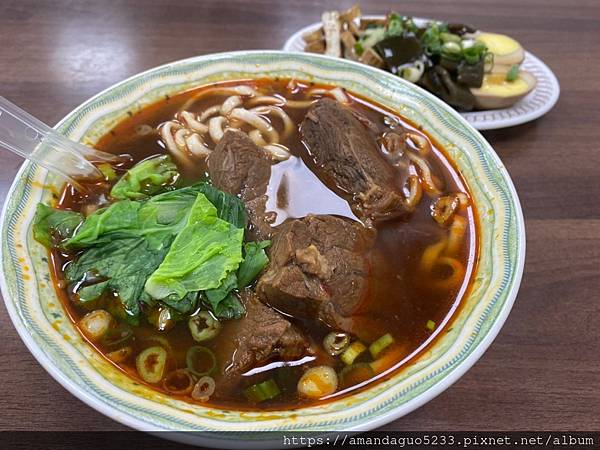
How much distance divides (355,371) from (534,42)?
135 inches

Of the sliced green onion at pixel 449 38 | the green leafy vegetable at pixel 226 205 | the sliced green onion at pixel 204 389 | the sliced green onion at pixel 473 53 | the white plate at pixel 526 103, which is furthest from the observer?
the sliced green onion at pixel 449 38

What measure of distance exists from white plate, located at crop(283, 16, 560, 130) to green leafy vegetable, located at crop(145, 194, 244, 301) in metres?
1.86

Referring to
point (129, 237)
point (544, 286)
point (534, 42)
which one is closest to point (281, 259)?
point (129, 237)

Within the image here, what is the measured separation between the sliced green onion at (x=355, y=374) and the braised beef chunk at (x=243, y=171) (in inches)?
28.0

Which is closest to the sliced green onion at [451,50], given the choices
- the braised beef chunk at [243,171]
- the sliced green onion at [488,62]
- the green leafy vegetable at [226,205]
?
the sliced green onion at [488,62]

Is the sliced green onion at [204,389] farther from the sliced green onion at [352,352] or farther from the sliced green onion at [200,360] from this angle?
the sliced green onion at [352,352]

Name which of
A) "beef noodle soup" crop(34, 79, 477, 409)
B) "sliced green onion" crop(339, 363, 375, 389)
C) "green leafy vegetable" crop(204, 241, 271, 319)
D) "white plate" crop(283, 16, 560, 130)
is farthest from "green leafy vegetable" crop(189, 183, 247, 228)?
"white plate" crop(283, 16, 560, 130)

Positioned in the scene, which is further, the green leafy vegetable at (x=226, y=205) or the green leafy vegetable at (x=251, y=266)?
the green leafy vegetable at (x=226, y=205)

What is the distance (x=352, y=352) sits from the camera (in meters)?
1.72

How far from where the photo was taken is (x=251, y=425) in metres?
1.36

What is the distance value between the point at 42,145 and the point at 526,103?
2.92m

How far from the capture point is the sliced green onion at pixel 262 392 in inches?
62.5

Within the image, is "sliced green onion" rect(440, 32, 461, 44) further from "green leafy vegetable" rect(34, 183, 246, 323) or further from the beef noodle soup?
"green leafy vegetable" rect(34, 183, 246, 323)

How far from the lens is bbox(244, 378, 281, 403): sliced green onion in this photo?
159cm
